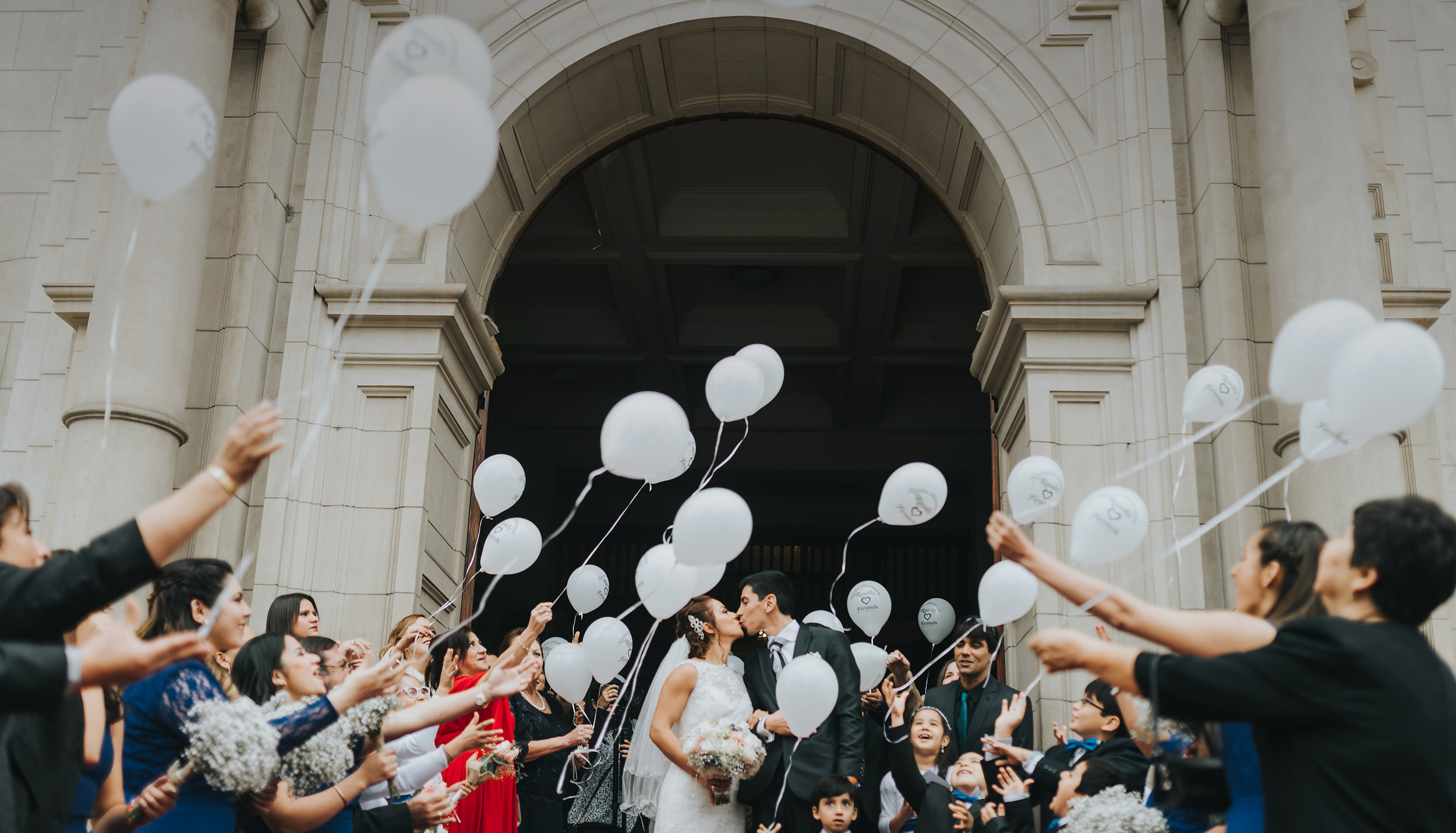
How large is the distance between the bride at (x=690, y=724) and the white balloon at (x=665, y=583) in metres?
0.12

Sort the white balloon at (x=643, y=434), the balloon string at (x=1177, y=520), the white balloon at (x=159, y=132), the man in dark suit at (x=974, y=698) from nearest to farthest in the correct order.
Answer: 1. the white balloon at (x=159, y=132)
2. the white balloon at (x=643, y=434)
3. the man in dark suit at (x=974, y=698)
4. the balloon string at (x=1177, y=520)

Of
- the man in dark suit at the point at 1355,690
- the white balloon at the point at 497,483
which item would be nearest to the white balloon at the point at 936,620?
the white balloon at the point at 497,483

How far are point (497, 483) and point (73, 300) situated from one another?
11.1 ft

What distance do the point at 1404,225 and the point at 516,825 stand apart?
6.97 metres

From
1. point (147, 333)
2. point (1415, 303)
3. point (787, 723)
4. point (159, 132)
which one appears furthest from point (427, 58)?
point (1415, 303)

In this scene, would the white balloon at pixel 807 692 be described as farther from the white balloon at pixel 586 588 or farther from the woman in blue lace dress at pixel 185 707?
the woman in blue lace dress at pixel 185 707

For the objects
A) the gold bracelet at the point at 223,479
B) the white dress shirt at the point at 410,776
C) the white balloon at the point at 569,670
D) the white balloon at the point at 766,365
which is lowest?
the white dress shirt at the point at 410,776

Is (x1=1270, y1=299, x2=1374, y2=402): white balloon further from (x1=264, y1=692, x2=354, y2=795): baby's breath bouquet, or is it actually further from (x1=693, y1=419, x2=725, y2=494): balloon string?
(x1=264, y1=692, x2=354, y2=795): baby's breath bouquet

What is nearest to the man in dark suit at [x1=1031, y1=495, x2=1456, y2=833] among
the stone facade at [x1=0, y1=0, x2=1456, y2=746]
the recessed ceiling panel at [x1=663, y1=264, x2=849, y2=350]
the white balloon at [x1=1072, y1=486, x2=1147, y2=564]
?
the white balloon at [x1=1072, y1=486, x2=1147, y2=564]

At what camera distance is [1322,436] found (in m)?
4.69

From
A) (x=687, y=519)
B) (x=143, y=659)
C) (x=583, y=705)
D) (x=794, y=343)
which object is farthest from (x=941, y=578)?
(x=143, y=659)

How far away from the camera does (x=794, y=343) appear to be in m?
16.3

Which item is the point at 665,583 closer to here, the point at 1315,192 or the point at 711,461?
the point at 1315,192

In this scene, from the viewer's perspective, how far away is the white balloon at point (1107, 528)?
491 cm
